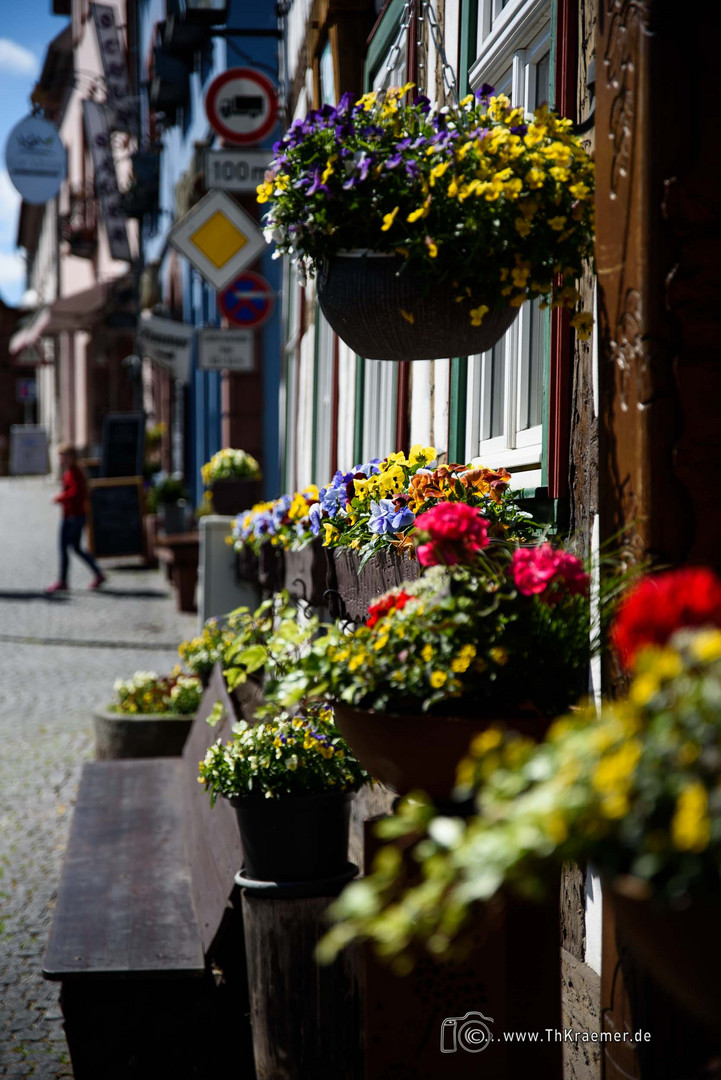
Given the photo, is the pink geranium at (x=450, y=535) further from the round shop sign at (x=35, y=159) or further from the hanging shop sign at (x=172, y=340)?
the round shop sign at (x=35, y=159)

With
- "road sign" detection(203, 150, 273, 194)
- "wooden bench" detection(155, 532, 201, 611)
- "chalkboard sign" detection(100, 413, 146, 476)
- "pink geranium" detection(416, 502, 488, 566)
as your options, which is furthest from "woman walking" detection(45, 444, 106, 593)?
"pink geranium" detection(416, 502, 488, 566)

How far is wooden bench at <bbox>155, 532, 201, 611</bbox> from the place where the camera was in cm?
1167

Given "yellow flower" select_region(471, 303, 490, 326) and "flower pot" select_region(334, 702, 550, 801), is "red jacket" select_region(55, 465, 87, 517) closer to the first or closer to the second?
"yellow flower" select_region(471, 303, 490, 326)

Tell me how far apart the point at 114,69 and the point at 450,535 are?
19.7 m

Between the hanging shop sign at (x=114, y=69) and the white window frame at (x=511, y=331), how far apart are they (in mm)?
17397

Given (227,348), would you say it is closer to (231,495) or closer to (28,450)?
(231,495)

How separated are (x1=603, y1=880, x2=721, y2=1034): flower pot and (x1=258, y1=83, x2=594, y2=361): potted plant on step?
1445mm

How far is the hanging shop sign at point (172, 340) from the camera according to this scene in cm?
1370

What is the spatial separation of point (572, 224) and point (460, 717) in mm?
994

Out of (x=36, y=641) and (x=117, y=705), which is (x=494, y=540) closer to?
(x=117, y=705)

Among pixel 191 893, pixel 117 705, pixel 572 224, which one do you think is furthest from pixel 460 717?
pixel 117 705

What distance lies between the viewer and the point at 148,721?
19.4ft

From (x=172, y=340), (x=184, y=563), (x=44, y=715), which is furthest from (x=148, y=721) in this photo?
(x=172, y=340)

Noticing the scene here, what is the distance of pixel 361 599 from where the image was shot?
10.1ft
